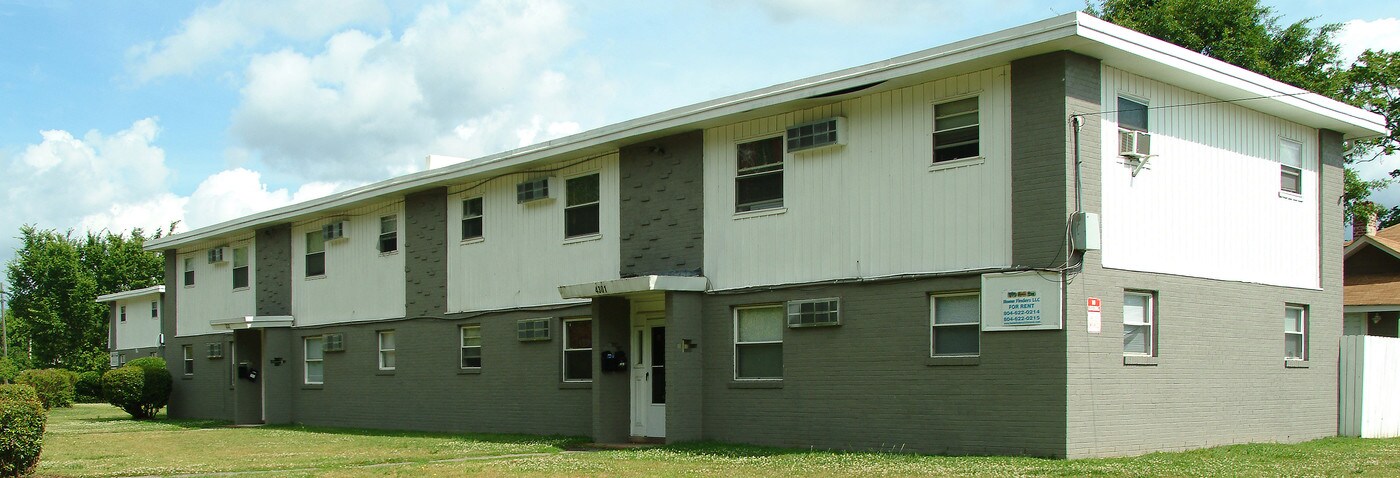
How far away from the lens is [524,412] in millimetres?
22156

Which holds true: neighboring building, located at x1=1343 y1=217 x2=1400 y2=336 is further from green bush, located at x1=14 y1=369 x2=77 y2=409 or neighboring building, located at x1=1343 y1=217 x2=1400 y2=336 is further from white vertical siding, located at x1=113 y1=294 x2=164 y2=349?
green bush, located at x1=14 y1=369 x2=77 y2=409

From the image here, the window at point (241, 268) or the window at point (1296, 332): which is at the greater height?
the window at point (241, 268)

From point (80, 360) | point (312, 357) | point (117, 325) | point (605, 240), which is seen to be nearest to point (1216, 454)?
point (605, 240)

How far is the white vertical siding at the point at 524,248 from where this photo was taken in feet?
68.4

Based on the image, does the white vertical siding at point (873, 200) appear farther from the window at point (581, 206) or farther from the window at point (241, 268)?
the window at point (241, 268)

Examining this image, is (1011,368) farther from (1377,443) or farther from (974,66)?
(1377,443)

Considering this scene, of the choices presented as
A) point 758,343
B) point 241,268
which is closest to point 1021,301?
point 758,343

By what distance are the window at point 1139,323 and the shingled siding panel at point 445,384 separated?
8911 millimetres

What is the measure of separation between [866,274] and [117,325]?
38814mm

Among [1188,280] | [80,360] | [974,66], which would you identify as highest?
[974,66]

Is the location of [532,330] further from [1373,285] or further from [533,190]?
[1373,285]

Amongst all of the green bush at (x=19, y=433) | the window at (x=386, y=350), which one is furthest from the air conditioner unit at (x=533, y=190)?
the green bush at (x=19, y=433)

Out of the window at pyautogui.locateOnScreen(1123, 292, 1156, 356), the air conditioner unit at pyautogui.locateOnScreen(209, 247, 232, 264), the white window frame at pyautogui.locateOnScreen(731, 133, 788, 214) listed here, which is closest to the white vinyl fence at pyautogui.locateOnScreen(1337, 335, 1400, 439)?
the window at pyautogui.locateOnScreen(1123, 292, 1156, 356)

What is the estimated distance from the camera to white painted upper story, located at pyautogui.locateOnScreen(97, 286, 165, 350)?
43594 millimetres
